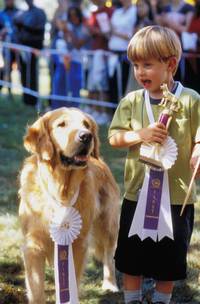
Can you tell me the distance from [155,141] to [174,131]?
205mm

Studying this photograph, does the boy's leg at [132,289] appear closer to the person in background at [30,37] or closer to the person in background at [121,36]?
the person in background at [121,36]

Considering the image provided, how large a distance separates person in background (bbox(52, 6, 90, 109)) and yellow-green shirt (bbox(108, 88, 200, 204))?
907cm

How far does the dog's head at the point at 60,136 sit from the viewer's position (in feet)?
13.8

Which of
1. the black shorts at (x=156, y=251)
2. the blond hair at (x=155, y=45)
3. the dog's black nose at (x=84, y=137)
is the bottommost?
the black shorts at (x=156, y=251)

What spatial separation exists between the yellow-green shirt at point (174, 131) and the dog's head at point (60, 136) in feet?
0.84

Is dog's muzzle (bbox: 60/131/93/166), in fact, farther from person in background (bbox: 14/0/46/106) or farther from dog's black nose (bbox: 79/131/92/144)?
person in background (bbox: 14/0/46/106)

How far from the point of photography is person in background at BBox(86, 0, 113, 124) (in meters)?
12.5

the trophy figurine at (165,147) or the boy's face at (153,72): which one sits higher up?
the boy's face at (153,72)

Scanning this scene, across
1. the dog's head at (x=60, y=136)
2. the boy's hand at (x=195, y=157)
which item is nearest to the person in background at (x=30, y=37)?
the dog's head at (x=60, y=136)

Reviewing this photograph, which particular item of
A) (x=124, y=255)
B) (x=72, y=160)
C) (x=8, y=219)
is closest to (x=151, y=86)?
(x=72, y=160)

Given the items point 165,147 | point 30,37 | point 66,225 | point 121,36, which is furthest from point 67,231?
point 30,37

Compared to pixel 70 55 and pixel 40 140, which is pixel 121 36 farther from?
pixel 40 140

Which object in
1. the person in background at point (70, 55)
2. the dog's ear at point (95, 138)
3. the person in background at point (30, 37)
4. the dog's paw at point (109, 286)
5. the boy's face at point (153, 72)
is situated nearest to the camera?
the boy's face at point (153, 72)

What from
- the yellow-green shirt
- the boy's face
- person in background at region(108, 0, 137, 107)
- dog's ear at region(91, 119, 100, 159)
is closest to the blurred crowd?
person in background at region(108, 0, 137, 107)
